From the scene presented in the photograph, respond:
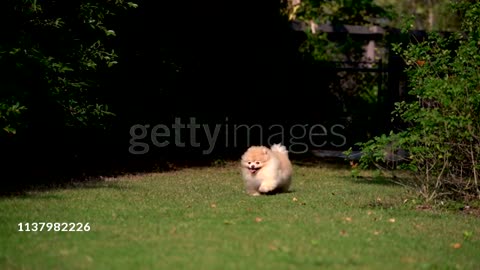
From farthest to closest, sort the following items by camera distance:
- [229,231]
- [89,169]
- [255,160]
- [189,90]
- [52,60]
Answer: [189,90] → [89,169] → [52,60] → [255,160] → [229,231]

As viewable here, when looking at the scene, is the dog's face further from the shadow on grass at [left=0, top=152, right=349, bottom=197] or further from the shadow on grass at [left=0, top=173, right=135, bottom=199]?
the shadow on grass at [left=0, top=152, right=349, bottom=197]

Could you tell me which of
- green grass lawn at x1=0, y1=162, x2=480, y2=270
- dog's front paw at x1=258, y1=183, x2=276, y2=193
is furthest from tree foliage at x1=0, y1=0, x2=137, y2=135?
dog's front paw at x1=258, y1=183, x2=276, y2=193

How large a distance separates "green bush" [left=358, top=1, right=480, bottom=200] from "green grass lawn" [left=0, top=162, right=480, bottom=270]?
632 mm

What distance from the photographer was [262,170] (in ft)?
39.6

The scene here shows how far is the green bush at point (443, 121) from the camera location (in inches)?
426

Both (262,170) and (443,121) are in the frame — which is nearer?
(443,121)

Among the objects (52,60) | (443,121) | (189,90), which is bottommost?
(443,121)

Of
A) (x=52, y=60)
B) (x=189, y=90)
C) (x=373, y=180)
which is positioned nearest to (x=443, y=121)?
(x=373, y=180)

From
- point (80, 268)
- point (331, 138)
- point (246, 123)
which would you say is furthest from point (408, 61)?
Result: point (331, 138)

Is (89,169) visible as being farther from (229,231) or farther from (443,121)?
(443,121)

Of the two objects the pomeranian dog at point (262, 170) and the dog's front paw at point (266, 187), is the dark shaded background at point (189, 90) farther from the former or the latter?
the dog's front paw at point (266, 187)

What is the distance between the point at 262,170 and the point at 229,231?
3.39m

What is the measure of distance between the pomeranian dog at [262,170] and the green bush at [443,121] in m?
1.33

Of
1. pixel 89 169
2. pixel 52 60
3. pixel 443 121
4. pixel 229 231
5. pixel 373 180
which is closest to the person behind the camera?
pixel 229 231
